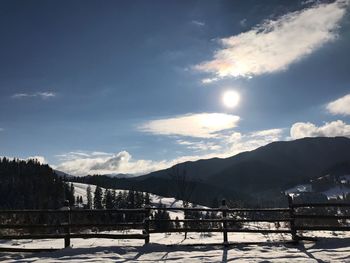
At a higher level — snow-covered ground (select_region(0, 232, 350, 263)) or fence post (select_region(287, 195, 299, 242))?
fence post (select_region(287, 195, 299, 242))

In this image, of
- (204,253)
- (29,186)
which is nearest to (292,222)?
(204,253)

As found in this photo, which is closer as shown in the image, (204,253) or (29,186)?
(204,253)

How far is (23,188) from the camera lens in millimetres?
165625

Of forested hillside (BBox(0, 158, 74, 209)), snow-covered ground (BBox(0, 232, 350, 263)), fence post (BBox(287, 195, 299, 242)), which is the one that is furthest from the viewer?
forested hillside (BBox(0, 158, 74, 209))

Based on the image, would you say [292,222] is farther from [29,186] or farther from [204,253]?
[29,186]

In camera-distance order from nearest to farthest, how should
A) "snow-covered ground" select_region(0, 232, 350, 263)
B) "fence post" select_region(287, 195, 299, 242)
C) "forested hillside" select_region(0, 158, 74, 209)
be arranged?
"snow-covered ground" select_region(0, 232, 350, 263) → "fence post" select_region(287, 195, 299, 242) → "forested hillside" select_region(0, 158, 74, 209)

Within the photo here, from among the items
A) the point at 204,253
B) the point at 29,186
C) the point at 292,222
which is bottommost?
the point at 204,253

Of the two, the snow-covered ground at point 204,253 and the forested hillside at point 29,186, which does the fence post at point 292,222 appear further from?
the forested hillside at point 29,186

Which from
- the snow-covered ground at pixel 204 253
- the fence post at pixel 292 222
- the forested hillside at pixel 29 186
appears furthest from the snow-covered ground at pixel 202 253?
the forested hillside at pixel 29 186

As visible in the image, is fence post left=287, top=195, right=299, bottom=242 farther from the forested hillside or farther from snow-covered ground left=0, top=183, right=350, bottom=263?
the forested hillside

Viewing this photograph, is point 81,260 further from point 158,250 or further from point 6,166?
point 6,166

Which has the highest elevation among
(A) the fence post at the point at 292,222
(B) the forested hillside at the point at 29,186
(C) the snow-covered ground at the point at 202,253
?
(B) the forested hillside at the point at 29,186

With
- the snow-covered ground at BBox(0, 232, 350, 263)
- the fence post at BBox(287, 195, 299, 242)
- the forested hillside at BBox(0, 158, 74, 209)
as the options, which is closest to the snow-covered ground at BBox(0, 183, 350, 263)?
the snow-covered ground at BBox(0, 232, 350, 263)

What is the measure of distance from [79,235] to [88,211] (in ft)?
3.36
